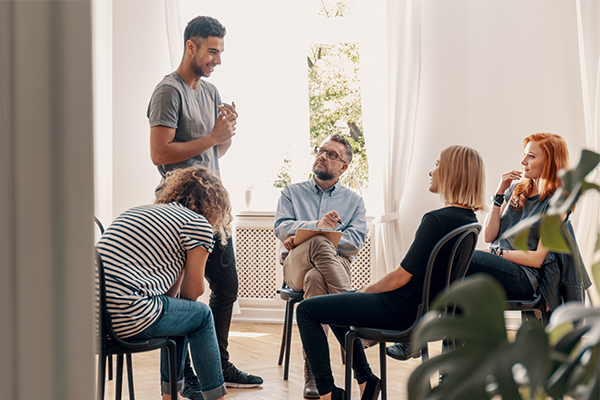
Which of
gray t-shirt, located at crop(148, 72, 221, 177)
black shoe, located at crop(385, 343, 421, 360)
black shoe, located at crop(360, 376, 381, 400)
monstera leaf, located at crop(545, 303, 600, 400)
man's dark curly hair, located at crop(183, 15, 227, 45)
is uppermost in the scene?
man's dark curly hair, located at crop(183, 15, 227, 45)

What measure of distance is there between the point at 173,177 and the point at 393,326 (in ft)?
3.21

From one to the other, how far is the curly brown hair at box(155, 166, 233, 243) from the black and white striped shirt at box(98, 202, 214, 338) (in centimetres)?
7

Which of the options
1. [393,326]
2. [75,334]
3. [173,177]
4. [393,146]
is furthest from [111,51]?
[75,334]

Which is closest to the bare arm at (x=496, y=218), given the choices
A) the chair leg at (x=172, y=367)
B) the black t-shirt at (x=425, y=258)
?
the black t-shirt at (x=425, y=258)

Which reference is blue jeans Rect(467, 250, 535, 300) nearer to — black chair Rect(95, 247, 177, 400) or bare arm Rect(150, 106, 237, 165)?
bare arm Rect(150, 106, 237, 165)

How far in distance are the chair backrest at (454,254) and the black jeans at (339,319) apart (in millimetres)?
108

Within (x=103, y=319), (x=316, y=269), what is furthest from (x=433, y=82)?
(x=103, y=319)

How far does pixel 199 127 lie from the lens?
7.87 ft

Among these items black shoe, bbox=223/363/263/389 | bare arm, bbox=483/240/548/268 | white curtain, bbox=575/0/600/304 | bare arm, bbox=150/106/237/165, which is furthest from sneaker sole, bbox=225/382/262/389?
white curtain, bbox=575/0/600/304

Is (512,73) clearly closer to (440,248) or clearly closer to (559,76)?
(559,76)

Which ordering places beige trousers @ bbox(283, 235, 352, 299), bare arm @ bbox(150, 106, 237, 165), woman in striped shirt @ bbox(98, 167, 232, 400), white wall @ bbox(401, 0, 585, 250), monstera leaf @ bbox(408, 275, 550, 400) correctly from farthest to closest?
white wall @ bbox(401, 0, 585, 250) < beige trousers @ bbox(283, 235, 352, 299) < bare arm @ bbox(150, 106, 237, 165) < woman in striped shirt @ bbox(98, 167, 232, 400) < monstera leaf @ bbox(408, 275, 550, 400)

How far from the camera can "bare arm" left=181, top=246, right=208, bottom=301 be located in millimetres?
1827

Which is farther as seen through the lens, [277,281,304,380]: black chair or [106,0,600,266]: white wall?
[106,0,600,266]: white wall

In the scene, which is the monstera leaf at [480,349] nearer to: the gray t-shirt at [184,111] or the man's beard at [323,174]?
the gray t-shirt at [184,111]
